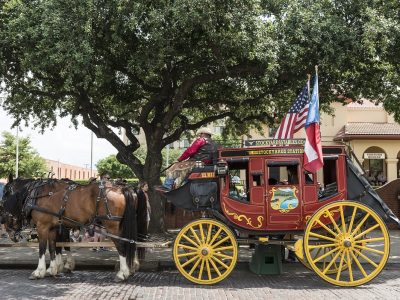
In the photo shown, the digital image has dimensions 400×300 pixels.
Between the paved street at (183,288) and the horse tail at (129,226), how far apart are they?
0.53 m

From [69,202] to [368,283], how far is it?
5.81 metres

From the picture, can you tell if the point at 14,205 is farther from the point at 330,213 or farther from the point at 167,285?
the point at 330,213

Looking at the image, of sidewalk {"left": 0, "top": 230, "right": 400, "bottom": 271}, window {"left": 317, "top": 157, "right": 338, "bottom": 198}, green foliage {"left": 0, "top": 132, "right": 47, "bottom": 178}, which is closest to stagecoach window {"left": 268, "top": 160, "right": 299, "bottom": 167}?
window {"left": 317, "top": 157, "right": 338, "bottom": 198}

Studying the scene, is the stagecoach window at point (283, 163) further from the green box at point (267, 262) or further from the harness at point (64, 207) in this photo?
the harness at point (64, 207)

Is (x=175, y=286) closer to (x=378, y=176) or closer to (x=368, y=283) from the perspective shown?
(x=368, y=283)

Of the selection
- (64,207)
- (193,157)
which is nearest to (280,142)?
(193,157)

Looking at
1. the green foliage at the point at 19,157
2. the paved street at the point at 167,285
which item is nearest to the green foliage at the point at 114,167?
the green foliage at the point at 19,157

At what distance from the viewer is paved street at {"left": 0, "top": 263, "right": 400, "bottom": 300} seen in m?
7.79

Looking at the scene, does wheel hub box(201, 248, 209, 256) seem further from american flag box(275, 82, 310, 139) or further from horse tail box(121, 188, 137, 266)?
american flag box(275, 82, 310, 139)

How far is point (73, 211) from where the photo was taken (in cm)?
940

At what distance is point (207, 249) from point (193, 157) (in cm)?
179

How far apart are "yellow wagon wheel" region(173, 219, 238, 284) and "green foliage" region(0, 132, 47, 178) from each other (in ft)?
142

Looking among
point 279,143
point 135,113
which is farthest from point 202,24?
point 135,113

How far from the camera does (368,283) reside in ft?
28.5
